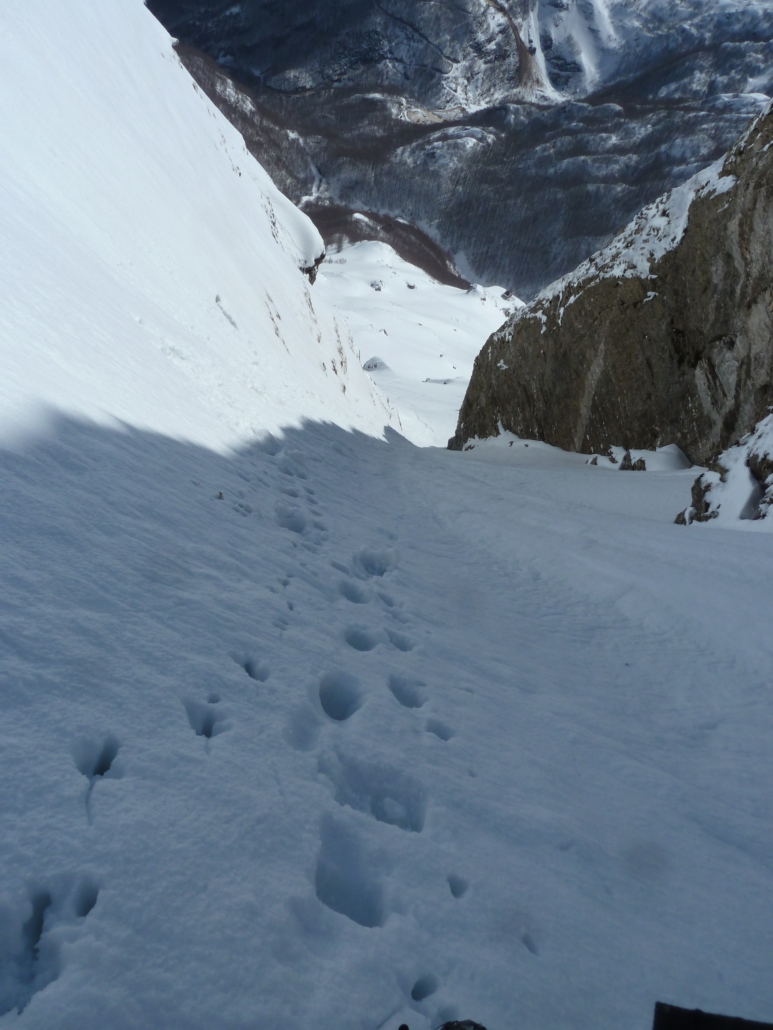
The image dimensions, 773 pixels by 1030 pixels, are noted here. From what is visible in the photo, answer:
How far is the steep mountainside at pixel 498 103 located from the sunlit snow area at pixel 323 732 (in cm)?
7362

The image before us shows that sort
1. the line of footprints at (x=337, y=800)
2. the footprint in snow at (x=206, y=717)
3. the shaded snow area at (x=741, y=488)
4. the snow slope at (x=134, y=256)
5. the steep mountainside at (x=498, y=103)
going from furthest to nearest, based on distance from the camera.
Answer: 1. the steep mountainside at (x=498, y=103)
2. the shaded snow area at (x=741, y=488)
3. the snow slope at (x=134, y=256)
4. the footprint in snow at (x=206, y=717)
5. the line of footprints at (x=337, y=800)

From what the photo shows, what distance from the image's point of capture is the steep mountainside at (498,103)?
238 ft

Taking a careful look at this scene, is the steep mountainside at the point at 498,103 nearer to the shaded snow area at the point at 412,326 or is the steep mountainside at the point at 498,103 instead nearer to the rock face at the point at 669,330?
the shaded snow area at the point at 412,326

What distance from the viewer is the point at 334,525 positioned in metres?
4.62

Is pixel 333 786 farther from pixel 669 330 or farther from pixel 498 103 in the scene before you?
pixel 498 103

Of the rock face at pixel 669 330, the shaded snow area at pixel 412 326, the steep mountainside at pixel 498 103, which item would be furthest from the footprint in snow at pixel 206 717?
the steep mountainside at pixel 498 103

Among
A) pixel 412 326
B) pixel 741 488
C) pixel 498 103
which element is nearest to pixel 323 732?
pixel 741 488

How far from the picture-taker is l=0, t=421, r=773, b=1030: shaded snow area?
124 cm

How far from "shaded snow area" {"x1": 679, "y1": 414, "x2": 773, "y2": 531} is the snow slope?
416 cm

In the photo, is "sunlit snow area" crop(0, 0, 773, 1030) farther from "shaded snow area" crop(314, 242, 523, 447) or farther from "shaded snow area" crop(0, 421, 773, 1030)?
"shaded snow area" crop(314, 242, 523, 447)

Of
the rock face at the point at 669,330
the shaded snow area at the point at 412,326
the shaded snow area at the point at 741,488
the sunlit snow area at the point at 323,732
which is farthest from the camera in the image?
the shaded snow area at the point at 412,326

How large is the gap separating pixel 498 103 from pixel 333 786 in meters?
106

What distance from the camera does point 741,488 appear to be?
5.32 m

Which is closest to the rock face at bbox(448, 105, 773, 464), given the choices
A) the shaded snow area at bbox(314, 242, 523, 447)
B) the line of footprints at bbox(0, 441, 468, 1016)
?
the line of footprints at bbox(0, 441, 468, 1016)
